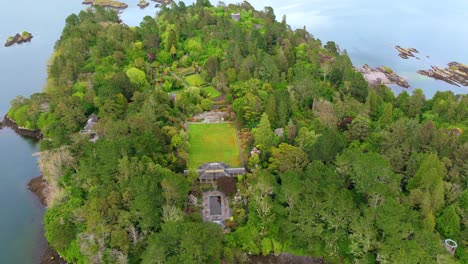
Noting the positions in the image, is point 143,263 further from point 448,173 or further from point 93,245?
point 448,173

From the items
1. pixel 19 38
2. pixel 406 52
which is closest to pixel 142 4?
pixel 19 38

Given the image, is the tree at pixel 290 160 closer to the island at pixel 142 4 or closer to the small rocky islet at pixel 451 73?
the small rocky islet at pixel 451 73

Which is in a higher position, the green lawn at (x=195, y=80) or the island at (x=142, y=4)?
the island at (x=142, y=4)

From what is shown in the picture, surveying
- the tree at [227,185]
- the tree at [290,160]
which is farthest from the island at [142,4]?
the tree at [290,160]

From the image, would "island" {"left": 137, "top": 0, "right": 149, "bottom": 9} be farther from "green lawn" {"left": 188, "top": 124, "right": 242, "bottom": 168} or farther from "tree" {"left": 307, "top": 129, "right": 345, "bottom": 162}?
"tree" {"left": 307, "top": 129, "right": 345, "bottom": 162}

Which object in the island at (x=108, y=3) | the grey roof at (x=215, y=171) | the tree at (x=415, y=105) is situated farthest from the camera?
the island at (x=108, y=3)

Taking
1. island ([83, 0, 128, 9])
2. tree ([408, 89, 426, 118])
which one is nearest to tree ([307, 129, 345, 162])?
tree ([408, 89, 426, 118])

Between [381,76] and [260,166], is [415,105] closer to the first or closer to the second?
[381,76]
